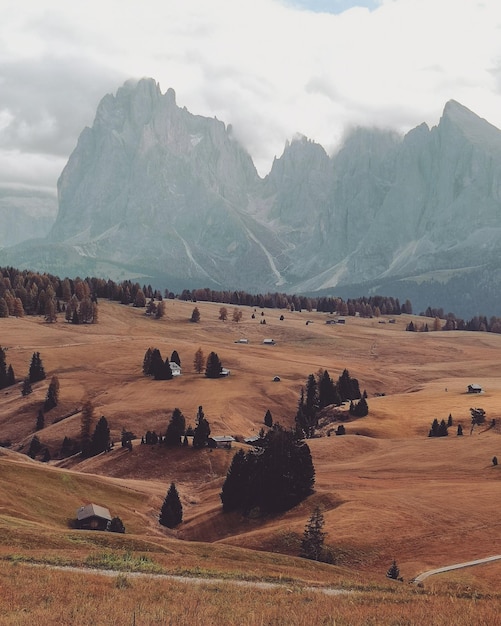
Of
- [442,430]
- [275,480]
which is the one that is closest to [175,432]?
[275,480]

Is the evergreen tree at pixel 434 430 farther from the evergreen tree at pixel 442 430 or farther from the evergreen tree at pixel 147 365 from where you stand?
the evergreen tree at pixel 147 365

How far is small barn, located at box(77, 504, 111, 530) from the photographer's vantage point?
7106cm

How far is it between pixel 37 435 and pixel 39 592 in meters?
111

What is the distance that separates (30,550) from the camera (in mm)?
39719

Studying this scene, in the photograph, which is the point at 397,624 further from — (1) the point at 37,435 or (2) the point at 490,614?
(1) the point at 37,435

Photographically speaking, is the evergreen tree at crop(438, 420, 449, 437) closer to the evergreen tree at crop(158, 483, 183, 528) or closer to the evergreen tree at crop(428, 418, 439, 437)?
the evergreen tree at crop(428, 418, 439, 437)

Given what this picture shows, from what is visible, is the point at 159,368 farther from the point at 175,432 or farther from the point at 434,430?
the point at 434,430

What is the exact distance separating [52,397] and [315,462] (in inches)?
2765

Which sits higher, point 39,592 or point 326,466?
point 39,592

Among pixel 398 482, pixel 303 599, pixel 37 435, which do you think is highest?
pixel 303 599

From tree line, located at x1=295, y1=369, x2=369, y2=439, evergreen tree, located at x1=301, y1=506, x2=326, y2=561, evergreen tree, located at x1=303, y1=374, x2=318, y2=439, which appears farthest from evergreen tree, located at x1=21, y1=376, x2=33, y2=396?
evergreen tree, located at x1=301, y1=506, x2=326, y2=561

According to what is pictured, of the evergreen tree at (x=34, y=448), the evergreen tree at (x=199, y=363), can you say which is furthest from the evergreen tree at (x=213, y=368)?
the evergreen tree at (x=34, y=448)

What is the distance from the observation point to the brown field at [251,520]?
26547 mm

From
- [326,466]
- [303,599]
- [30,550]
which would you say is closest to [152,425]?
[326,466]
